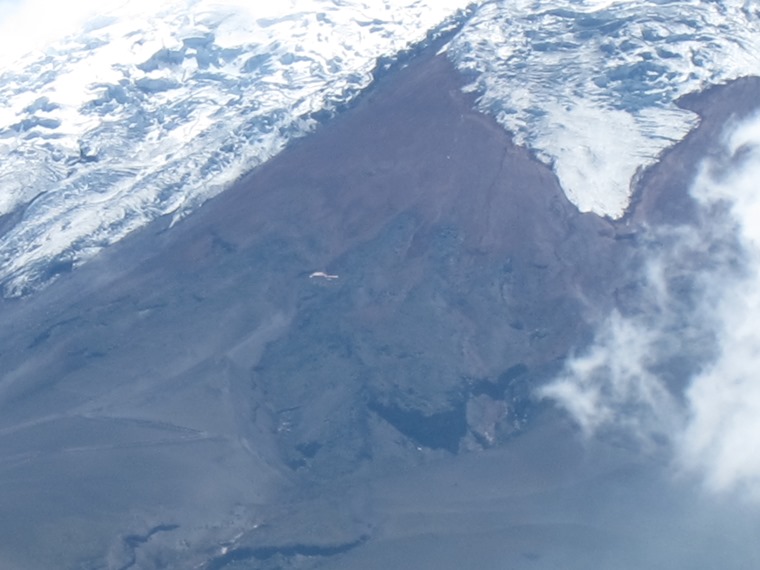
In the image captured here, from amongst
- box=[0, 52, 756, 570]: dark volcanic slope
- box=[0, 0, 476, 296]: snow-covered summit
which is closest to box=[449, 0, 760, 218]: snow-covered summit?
box=[0, 52, 756, 570]: dark volcanic slope

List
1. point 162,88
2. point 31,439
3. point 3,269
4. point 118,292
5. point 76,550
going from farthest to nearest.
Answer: point 162,88 → point 3,269 → point 118,292 → point 31,439 → point 76,550

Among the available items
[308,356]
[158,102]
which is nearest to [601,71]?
[308,356]

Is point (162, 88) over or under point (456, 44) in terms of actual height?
under

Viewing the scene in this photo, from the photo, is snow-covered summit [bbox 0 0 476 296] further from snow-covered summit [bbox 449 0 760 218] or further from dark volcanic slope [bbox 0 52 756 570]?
snow-covered summit [bbox 449 0 760 218]

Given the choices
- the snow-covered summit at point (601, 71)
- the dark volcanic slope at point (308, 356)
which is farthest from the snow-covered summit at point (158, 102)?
the snow-covered summit at point (601, 71)

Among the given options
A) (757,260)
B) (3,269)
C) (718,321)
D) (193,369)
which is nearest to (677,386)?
(718,321)

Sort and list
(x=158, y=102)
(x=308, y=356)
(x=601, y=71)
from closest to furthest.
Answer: (x=308, y=356), (x=601, y=71), (x=158, y=102)

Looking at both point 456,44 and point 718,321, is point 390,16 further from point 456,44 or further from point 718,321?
point 718,321

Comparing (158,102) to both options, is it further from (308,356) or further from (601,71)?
(308,356)

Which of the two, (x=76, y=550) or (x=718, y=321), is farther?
(x=718, y=321)
